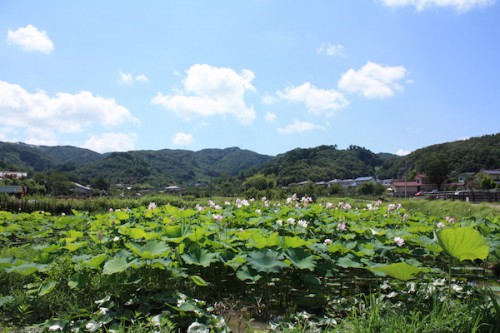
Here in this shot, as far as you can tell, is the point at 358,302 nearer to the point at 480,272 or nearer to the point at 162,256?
the point at 162,256

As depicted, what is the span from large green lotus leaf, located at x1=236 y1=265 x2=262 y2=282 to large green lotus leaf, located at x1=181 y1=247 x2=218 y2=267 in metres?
0.24

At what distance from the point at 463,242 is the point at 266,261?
1.32 m

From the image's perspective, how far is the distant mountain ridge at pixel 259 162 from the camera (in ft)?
237

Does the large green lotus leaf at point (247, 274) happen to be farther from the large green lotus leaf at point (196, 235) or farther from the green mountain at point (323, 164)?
the green mountain at point (323, 164)

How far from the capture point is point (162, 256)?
110 inches

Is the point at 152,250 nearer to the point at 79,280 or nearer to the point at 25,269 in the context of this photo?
the point at 79,280

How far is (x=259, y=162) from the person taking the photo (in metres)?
156

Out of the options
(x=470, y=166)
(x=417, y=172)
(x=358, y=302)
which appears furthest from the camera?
(x=417, y=172)

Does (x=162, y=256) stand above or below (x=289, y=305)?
above

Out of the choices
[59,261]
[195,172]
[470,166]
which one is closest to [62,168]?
[195,172]

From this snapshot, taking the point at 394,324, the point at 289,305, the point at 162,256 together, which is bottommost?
the point at 289,305

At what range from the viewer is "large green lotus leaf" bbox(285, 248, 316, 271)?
257 centimetres

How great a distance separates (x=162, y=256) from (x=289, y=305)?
1107mm

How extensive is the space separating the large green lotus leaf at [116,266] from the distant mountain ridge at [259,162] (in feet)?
200
